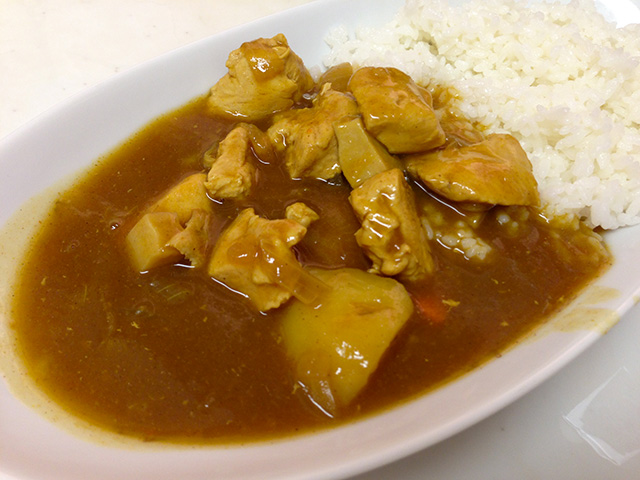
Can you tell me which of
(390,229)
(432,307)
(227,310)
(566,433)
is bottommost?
(566,433)

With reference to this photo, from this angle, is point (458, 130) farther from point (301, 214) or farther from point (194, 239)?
point (194, 239)

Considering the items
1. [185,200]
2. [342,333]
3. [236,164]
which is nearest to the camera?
[342,333]

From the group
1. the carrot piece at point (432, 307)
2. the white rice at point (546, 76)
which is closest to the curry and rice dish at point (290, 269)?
the carrot piece at point (432, 307)

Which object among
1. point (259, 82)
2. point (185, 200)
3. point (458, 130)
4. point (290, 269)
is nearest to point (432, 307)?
point (290, 269)

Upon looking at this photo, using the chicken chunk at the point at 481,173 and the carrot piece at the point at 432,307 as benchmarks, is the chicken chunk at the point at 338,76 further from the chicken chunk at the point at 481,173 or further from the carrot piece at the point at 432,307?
the carrot piece at the point at 432,307

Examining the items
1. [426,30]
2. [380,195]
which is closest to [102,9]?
[426,30]

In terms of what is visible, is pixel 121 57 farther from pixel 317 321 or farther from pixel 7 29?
pixel 317 321

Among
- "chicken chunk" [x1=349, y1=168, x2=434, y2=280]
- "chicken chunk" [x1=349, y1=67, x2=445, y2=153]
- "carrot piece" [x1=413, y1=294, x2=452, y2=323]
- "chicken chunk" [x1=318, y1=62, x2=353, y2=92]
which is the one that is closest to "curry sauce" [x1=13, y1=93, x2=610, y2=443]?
"carrot piece" [x1=413, y1=294, x2=452, y2=323]
